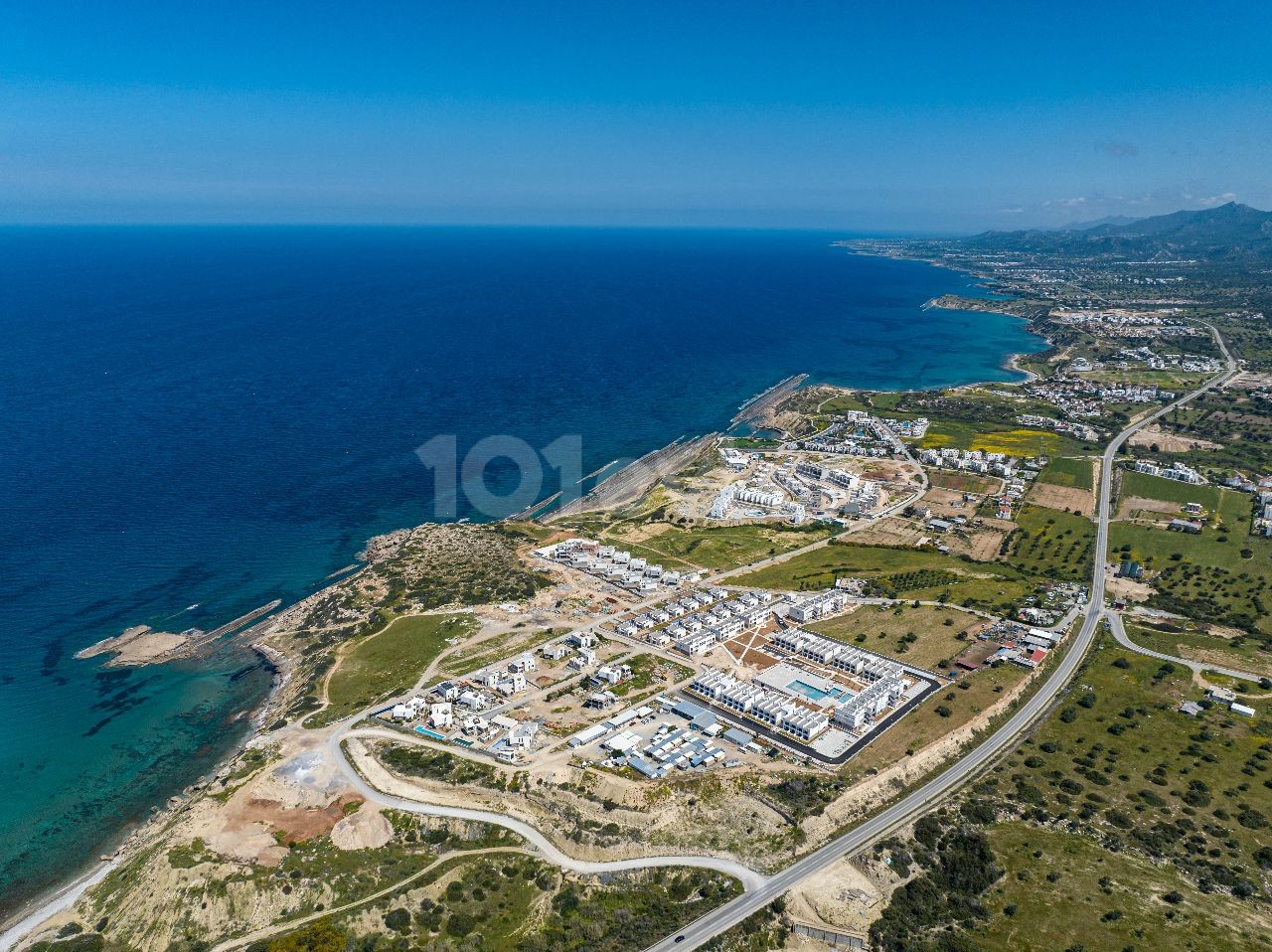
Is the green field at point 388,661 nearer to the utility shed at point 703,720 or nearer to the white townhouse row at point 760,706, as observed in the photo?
the utility shed at point 703,720

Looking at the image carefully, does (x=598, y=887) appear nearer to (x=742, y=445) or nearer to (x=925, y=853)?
(x=925, y=853)

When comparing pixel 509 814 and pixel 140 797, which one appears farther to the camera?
pixel 140 797

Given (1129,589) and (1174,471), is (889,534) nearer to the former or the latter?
(1129,589)

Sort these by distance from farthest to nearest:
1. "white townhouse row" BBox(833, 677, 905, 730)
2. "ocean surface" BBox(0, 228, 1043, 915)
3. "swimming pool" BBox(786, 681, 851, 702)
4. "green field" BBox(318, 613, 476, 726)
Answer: "green field" BBox(318, 613, 476, 726), "ocean surface" BBox(0, 228, 1043, 915), "swimming pool" BBox(786, 681, 851, 702), "white townhouse row" BBox(833, 677, 905, 730)

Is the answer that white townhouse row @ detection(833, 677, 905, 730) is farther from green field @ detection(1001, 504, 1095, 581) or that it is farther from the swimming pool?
green field @ detection(1001, 504, 1095, 581)

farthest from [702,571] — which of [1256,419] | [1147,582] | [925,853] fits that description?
[1256,419]

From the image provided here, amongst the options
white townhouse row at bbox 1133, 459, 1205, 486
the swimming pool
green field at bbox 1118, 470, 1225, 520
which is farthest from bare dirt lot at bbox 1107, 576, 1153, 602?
white townhouse row at bbox 1133, 459, 1205, 486

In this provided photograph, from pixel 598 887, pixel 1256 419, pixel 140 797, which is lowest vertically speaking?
pixel 140 797

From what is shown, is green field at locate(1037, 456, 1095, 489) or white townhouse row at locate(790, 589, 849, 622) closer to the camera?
white townhouse row at locate(790, 589, 849, 622)
